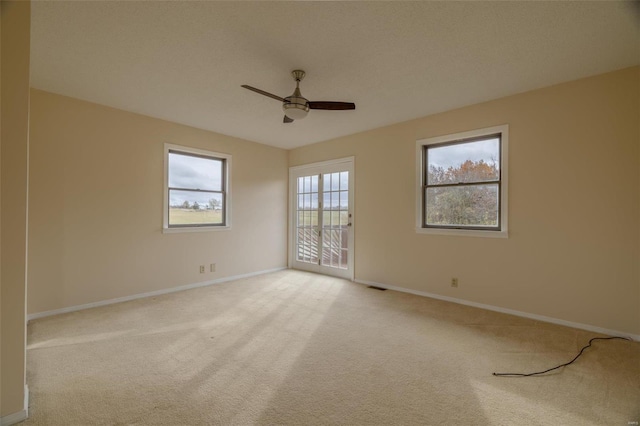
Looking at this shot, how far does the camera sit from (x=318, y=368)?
Result: 216 centimetres

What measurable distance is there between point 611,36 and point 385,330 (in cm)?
311

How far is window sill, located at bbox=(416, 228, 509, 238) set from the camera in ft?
11.1

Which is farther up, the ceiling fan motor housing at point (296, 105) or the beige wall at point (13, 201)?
the ceiling fan motor housing at point (296, 105)

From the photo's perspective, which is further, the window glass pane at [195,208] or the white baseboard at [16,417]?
the window glass pane at [195,208]

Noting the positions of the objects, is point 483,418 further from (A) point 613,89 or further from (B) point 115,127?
(B) point 115,127

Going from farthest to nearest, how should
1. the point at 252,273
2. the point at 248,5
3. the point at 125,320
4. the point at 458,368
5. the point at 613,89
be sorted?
the point at 252,273, the point at 125,320, the point at 613,89, the point at 458,368, the point at 248,5

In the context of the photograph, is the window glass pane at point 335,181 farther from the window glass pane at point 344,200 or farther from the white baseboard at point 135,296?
the white baseboard at point 135,296

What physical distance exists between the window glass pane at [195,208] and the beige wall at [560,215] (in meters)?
3.19

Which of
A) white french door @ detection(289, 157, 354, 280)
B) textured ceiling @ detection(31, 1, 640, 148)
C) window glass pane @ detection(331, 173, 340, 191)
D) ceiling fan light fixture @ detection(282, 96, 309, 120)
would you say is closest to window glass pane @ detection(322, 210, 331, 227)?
white french door @ detection(289, 157, 354, 280)

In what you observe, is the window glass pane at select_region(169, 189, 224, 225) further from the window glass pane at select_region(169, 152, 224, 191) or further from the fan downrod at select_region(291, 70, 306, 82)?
the fan downrod at select_region(291, 70, 306, 82)

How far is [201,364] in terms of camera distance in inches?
86.9

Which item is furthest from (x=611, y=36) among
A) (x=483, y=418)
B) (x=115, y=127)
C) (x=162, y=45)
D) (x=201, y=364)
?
(x=115, y=127)

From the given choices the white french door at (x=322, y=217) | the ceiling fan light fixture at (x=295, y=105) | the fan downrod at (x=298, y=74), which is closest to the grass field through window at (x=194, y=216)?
the white french door at (x=322, y=217)

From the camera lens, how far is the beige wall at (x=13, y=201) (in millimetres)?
1537
